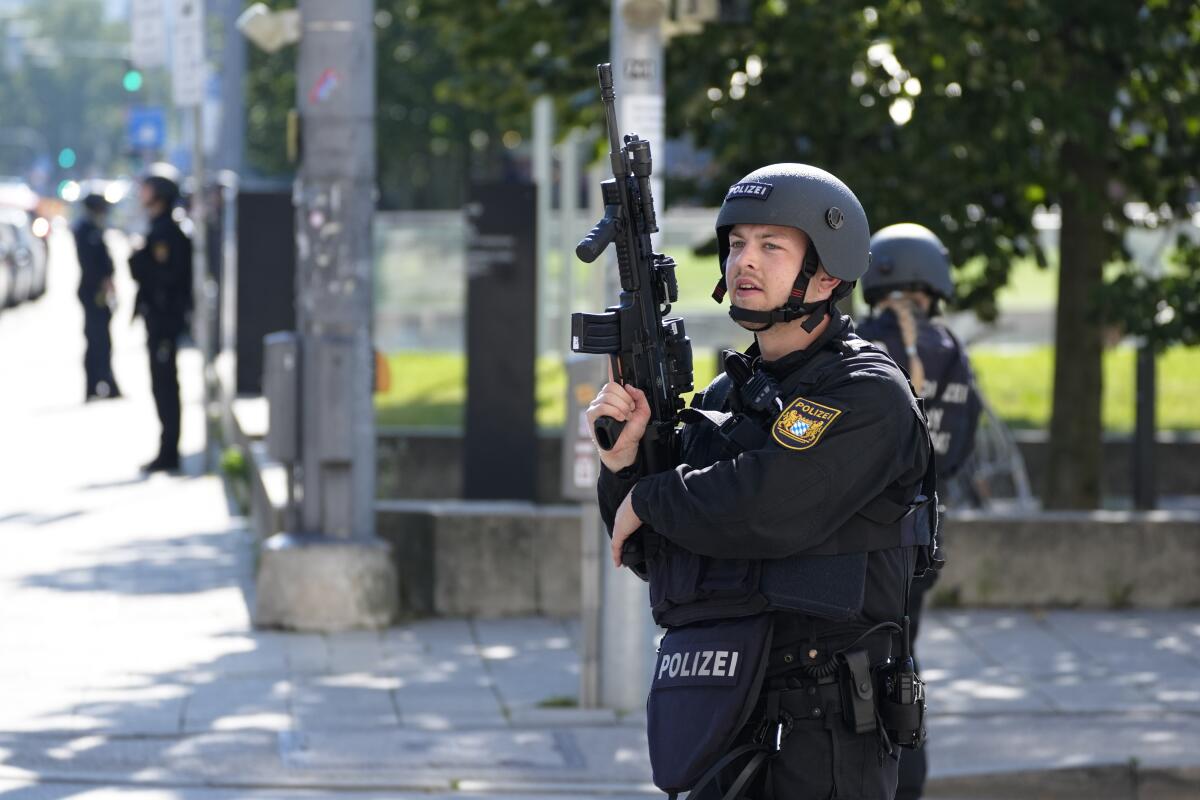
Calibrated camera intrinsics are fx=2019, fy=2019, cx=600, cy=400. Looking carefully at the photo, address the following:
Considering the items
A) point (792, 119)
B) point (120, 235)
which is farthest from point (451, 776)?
point (120, 235)

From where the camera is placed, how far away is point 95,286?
17.2 metres

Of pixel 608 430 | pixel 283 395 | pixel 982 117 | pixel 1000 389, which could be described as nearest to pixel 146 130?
pixel 1000 389

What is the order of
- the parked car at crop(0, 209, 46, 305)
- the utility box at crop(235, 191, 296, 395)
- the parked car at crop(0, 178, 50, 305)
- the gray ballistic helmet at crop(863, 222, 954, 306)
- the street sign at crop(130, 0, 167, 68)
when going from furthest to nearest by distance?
the parked car at crop(0, 209, 46, 305) → the parked car at crop(0, 178, 50, 305) → the utility box at crop(235, 191, 296, 395) → the street sign at crop(130, 0, 167, 68) → the gray ballistic helmet at crop(863, 222, 954, 306)

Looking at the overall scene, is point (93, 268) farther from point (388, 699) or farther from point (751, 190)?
point (751, 190)

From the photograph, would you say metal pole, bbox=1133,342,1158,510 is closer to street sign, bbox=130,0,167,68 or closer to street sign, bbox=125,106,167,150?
street sign, bbox=130,0,167,68

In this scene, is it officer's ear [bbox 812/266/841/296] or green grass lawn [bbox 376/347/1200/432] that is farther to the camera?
green grass lawn [bbox 376/347/1200/432]

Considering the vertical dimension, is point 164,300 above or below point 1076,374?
above

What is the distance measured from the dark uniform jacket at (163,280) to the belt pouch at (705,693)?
404 inches

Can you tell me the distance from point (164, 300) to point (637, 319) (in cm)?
1011

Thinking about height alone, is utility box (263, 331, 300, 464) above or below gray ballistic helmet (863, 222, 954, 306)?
below

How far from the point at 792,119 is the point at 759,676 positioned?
7.02 m

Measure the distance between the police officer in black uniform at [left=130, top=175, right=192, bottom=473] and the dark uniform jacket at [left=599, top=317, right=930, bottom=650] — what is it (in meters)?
10.1

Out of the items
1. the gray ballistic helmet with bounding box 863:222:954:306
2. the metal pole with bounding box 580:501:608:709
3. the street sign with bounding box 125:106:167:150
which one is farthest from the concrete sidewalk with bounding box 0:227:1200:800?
the street sign with bounding box 125:106:167:150

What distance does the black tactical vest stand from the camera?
3.66 meters
